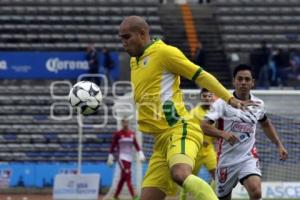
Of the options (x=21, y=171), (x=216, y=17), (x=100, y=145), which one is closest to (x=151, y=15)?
(x=216, y=17)

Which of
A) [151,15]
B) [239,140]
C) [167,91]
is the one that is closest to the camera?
[167,91]

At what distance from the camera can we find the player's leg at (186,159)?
246 inches

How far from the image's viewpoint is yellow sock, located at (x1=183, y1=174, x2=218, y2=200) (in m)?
6.22

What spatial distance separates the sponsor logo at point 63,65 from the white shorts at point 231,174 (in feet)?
50.7

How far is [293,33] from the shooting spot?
2759 centimetres

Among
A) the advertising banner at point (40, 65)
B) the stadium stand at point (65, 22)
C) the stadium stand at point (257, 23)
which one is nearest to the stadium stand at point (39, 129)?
the advertising banner at point (40, 65)

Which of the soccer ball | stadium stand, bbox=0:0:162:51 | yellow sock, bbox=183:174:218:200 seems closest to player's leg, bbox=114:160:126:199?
the soccer ball

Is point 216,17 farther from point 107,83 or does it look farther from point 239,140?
point 239,140

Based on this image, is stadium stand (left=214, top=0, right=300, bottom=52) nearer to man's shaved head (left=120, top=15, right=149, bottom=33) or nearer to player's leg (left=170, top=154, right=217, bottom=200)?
man's shaved head (left=120, top=15, right=149, bottom=33)

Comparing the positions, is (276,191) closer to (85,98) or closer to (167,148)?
(85,98)

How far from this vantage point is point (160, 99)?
23.3 feet

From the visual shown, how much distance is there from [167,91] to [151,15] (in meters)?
20.7

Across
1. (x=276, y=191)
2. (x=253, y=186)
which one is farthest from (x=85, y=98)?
(x=276, y=191)

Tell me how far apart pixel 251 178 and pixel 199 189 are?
7.65ft
